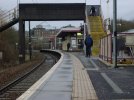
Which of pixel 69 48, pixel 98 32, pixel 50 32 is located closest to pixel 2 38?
pixel 69 48

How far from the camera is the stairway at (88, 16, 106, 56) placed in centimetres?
4916

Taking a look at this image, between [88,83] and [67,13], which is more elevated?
[67,13]

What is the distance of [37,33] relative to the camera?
182 metres

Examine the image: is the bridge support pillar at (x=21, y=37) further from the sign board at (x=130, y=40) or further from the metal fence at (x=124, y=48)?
the sign board at (x=130, y=40)

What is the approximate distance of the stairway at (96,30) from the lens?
4916 cm

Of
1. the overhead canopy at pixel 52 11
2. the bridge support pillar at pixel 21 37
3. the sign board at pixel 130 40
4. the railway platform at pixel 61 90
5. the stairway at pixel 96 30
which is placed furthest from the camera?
the bridge support pillar at pixel 21 37

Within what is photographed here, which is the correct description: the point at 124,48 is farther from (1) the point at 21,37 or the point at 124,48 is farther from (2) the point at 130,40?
(1) the point at 21,37

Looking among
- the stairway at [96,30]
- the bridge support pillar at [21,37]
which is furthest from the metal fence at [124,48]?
the bridge support pillar at [21,37]

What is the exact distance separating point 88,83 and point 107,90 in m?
1.91

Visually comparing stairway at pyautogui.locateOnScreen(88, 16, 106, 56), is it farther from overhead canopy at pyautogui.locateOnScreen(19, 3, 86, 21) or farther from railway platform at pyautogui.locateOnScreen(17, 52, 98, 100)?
railway platform at pyautogui.locateOnScreen(17, 52, 98, 100)

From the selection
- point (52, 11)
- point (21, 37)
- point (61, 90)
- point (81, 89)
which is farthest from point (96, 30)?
point (61, 90)

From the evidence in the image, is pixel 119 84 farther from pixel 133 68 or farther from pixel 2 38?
pixel 2 38

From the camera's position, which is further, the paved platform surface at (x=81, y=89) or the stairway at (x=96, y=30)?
the stairway at (x=96, y=30)

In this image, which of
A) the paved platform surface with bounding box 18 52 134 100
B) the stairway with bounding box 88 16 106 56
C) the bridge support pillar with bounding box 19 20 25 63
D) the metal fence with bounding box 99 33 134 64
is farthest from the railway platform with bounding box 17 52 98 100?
the bridge support pillar with bounding box 19 20 25 63
